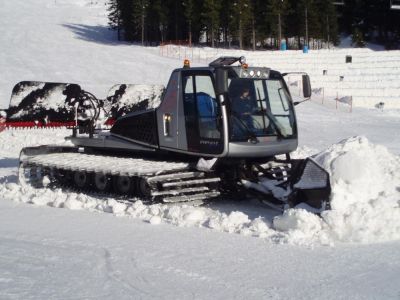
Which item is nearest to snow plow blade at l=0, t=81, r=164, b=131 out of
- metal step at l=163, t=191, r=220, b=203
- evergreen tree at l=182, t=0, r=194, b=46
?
metal step at l=163, t=191, r=220, b=203

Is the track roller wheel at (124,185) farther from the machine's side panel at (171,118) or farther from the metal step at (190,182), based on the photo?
the metal step at (190,182)

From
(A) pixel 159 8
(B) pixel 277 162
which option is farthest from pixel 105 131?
(A) pixel 159 8

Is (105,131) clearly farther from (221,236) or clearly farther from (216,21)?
(216,21)

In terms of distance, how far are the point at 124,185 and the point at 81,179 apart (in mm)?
1170

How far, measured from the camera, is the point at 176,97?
31.8 ft

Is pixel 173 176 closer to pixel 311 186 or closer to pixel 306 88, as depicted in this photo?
pixel 311 186

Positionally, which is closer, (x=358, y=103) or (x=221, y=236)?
(x=221, y=236)

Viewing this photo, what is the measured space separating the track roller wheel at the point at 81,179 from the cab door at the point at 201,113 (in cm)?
210

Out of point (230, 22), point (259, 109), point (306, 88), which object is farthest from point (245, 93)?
point (230, 22)

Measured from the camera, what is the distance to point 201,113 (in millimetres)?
9406

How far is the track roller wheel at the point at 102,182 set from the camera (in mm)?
10305

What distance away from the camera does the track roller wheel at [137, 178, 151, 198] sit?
9.23 m

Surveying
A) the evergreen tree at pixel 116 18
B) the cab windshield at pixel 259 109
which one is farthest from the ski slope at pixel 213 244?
the evergreen tree at pixel 116 18

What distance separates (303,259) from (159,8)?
54.2 m
